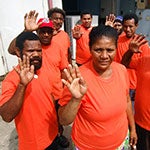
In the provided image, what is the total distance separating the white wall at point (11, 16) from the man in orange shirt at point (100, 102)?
390cm

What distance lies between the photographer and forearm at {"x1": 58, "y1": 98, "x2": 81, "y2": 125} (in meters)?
1.38

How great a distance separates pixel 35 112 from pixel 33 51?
54 cm

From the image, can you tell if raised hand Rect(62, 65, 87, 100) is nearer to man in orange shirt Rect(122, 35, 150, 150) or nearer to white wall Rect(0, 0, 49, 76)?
man in orange shirt Rect(122, 35, 150, 150)

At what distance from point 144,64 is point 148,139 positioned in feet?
2.64

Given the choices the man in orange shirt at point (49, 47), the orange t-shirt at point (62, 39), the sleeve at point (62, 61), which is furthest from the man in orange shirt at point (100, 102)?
the orange t-shirt at point (62, 39)

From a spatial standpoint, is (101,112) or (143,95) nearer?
(101,112)

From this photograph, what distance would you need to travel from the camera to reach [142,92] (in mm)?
1919

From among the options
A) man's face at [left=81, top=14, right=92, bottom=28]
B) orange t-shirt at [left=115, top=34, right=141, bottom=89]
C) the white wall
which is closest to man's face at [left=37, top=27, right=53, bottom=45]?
orange t-shirt at [left=115, top=34, right=141, bottom=89]

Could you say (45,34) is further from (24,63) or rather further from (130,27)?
(130,27)

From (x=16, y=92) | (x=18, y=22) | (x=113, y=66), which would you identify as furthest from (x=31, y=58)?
(x=18, y=22)

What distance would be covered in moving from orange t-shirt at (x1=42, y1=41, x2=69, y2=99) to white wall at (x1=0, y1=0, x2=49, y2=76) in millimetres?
2588

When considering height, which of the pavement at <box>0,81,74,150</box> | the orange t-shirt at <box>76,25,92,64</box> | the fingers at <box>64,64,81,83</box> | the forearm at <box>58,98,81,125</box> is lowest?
the pavement at <box>0,81,74,150</box>

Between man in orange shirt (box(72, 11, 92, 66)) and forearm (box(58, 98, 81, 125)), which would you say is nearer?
forearm (box(58, 98, 81, 125))

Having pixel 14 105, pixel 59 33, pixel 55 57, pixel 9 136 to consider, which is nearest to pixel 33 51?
pixel 14 105
